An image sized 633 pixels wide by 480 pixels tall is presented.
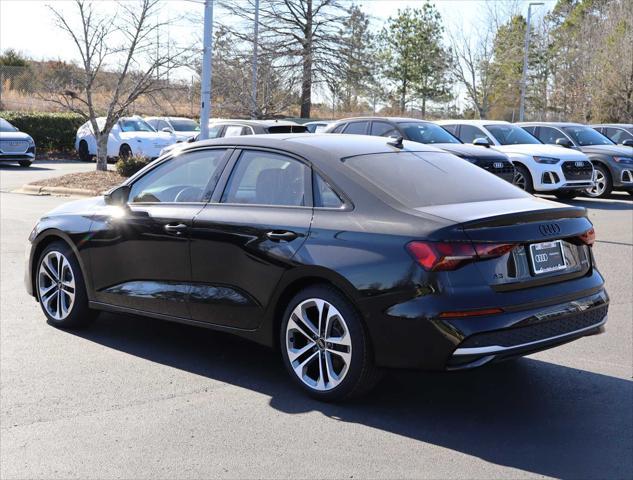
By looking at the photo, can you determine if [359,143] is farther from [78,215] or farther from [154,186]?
[78,215]

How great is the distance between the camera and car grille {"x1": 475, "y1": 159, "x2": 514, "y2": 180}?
49.3 feet

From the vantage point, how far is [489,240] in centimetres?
446

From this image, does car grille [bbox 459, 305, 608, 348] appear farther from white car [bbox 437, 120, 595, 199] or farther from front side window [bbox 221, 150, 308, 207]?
white car [bbox 437, 120, 595, 199]

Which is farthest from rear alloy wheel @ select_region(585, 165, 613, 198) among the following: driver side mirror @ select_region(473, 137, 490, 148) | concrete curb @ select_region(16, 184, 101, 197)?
concrete curb @ select_region(16, 184, 101, 197)

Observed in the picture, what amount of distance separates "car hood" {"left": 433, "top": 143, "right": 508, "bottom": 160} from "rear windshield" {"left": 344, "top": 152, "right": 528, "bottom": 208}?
943 cm

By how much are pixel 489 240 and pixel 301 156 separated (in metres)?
1.44

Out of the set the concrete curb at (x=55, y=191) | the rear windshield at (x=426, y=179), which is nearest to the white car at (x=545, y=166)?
the concrete curb at (x=55, y=191)

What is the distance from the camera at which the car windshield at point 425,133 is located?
15.2 m

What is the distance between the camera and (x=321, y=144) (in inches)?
215

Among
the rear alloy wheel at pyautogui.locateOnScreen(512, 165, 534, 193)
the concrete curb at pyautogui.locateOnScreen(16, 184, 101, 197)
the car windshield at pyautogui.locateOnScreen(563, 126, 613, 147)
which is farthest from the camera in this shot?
the car windshield at pyautogui.locateOnScreen(563, 126, 613, 147)

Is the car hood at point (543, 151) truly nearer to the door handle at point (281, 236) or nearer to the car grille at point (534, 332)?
the car grille at point (534, 332)

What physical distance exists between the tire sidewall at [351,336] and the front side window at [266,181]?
62 cm

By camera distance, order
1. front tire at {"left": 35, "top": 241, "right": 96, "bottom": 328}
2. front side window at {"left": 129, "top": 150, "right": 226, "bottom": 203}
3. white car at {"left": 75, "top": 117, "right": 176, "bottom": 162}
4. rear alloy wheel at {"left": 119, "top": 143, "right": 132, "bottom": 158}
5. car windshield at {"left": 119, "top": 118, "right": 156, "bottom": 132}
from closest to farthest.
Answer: front side window at {"left": 129, "top": 150, "right": 226, "bottom": 203} < front tire at {"left": 35, "top": 241, "right": 96, "bottom": 328} < white car at {"left": 75, "top": 117, "right": 176, "bottom": 162} < rear alloy wheel at {"left": 119, "top": 143, "right": 132, "bottom": 158} < car windshield at {"left": 119, "top": 118, "right": 156, "bottom": 132}

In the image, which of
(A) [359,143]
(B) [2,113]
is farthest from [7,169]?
(A) [359,143]
